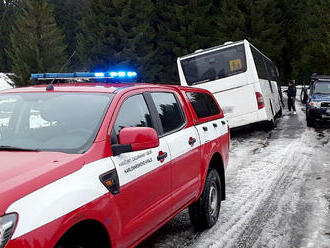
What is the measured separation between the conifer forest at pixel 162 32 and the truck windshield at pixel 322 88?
74.2ft

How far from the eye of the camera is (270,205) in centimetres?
645

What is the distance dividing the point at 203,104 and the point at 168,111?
1272 mm

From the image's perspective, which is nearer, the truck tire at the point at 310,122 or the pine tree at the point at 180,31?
the truck tire at the point at 310,122

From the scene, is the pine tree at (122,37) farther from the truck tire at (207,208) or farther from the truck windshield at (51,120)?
the truck windshield at (51,120)

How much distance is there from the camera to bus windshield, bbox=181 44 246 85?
1395 cm

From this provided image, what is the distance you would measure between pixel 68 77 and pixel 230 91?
390 inches

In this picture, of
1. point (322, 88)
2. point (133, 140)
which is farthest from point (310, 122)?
point (133, 140)

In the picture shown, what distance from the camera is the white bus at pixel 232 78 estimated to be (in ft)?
45.3

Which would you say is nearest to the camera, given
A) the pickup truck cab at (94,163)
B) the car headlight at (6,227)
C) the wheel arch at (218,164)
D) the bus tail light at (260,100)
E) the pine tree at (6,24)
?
the car headlight at (6,227)

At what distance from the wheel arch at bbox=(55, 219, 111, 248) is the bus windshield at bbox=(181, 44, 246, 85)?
448 inches

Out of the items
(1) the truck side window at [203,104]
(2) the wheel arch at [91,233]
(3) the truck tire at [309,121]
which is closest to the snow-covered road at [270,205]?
(1) the truck side window at [203,104]

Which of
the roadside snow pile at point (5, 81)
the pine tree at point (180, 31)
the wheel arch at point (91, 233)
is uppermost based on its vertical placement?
the pine tree at point (180, 31)

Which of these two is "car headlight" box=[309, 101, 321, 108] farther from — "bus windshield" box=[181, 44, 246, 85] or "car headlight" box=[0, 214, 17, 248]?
"car headlight" box=[0, 214, 17, 248]

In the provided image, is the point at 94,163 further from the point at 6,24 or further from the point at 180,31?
the point at 6,24
